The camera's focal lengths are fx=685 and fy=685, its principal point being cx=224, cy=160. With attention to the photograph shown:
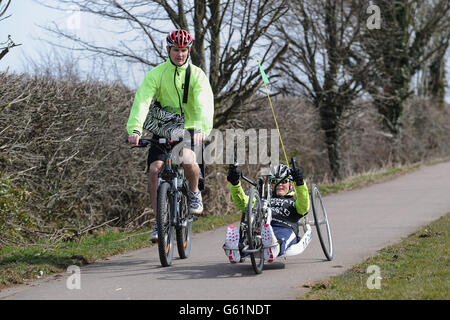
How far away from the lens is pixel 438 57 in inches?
1286

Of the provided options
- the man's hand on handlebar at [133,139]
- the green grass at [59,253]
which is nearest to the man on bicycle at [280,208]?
the man's hand on handlebar at [133,139]

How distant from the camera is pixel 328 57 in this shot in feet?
62.7

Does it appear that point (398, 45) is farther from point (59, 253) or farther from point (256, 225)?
point (256, 225)

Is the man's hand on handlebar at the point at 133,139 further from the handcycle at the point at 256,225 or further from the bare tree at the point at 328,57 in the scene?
the bare tree at the point at 328,57

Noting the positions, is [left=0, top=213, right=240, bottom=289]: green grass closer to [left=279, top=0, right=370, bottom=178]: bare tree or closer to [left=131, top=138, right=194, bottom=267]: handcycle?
[left=131, top=138, right=194, bottom=267]: handcycle

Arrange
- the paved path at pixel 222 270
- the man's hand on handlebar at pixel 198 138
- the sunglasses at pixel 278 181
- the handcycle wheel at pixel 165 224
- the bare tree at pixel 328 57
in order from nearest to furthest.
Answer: the paved path at pixel 222 270, the handcycle wheel at pixel 165 224, the man's hand on handlebar at pixel 198 138, the sunglasses at pixel 278 181, the bare tree at pixel 328 57

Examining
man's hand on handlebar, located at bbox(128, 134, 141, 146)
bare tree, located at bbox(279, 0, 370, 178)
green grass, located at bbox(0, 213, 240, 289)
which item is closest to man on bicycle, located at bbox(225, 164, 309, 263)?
man's hand on handlebar, located at bbox(128, 134, 141, 146)

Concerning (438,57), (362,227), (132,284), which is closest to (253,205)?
(132,284)

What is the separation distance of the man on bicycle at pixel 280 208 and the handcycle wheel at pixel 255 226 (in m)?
0.06

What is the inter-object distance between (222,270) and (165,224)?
76 cm

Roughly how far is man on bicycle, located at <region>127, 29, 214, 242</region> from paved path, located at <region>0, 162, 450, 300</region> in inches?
33.9

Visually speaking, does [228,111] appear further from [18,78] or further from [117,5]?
[18,78]

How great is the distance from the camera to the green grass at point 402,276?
5441 mm

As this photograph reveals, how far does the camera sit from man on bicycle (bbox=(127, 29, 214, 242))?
719 cm
